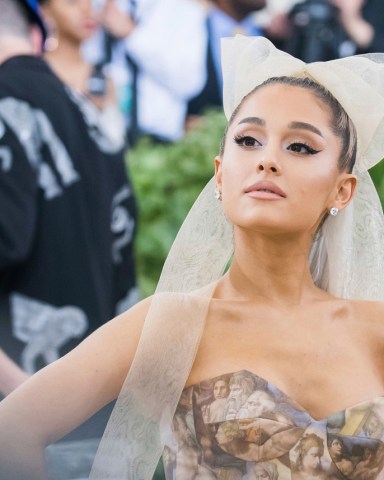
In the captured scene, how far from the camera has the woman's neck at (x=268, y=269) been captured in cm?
259

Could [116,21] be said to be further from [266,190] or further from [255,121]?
[266,190]

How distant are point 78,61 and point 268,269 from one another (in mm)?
3215

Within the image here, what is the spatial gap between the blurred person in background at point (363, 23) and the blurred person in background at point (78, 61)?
1.25 meters

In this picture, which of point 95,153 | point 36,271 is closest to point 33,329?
point 36,271

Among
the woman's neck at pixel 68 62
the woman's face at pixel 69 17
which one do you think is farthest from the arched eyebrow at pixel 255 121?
the woman's neck at pixel 68 62

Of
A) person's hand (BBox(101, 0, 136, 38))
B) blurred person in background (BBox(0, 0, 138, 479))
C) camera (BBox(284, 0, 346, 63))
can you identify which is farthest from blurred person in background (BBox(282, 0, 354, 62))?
blurred person in background (BBox(0, 0, 138, 479))

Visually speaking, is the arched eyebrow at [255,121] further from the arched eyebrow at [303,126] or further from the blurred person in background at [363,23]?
the blurred person in background at [363,23]

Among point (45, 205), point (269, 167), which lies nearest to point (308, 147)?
point (269, 167)

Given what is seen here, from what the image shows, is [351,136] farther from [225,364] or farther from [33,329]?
[33,329]

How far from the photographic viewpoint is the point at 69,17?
504cm

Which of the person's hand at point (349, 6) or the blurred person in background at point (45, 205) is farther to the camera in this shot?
the person's hand at point (349, 6)

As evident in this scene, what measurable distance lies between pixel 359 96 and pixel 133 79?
4019mm

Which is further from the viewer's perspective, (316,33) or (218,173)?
(316,33)

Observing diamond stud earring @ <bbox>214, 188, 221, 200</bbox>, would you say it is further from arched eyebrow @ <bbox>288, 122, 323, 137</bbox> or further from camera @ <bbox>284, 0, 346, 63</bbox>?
camera @ <bbox>284, 0, 346, 63</bbox>
